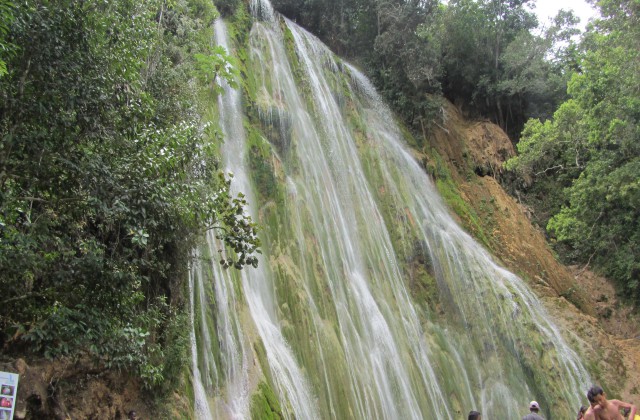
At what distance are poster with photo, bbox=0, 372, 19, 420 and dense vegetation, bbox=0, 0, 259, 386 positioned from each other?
909 millimetres

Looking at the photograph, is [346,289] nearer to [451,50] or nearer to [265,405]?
[265,405]

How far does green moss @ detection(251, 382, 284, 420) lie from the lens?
9.96 meters

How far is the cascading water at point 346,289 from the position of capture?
457 inches

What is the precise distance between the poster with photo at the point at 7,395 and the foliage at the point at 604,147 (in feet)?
59.0

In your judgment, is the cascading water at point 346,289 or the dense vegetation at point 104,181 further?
the cascading water at point 346,289

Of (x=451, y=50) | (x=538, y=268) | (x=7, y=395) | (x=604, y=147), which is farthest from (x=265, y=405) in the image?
(x=451, y=50)

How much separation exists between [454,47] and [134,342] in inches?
983

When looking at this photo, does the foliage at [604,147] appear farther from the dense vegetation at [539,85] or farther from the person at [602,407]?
the person at [602,407]

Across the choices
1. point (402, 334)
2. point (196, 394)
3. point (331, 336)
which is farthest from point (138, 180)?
point (402, 334)

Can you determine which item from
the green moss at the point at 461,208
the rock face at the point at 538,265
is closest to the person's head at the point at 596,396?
the rock face at the point at 538,265

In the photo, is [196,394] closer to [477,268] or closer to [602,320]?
[477,268]

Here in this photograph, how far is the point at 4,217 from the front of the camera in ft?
19.2

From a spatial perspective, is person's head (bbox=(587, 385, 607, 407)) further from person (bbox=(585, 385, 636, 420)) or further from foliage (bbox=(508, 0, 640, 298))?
foliage (bbox=(508, 0, 640, 298))

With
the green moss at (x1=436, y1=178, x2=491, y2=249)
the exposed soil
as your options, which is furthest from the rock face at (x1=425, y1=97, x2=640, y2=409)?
the green moss at (x1=436, y1=178, x2=491, y2=249)
